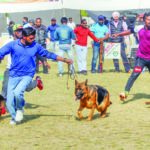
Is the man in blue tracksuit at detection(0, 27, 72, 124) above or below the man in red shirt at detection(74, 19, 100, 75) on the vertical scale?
above

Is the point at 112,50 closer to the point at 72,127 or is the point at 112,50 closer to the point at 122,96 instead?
the point at 122,96

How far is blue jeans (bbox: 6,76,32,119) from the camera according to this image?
31.7 ft

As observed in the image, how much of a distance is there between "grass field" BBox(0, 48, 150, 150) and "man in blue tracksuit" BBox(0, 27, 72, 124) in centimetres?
39

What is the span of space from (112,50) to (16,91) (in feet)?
32.4

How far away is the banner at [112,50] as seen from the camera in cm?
1891

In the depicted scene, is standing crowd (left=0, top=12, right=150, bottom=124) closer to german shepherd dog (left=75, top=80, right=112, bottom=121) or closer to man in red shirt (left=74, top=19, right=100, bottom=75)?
man in red shirt (left=74, top=19, right=100, bottom=75)

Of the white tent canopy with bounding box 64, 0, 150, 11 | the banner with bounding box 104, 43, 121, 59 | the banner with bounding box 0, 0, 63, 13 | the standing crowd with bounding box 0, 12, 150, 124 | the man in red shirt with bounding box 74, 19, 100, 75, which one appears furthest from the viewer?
the banner with bounding box 0, 0, 63, 13

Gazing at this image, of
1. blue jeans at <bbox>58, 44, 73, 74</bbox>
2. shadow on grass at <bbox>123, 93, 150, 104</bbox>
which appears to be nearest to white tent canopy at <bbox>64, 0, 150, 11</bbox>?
blue jeans at <bbox>58, 44, 73, 74</bbox>

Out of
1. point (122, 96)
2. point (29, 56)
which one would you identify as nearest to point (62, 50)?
point (122, 96)

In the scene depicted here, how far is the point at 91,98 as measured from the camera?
390 inches

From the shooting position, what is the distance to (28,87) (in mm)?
10211

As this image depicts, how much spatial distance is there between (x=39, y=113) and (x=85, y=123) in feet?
5.10

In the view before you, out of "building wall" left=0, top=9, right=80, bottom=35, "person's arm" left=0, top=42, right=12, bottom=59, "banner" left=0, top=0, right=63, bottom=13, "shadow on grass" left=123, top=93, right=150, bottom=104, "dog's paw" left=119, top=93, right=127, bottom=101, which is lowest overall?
"building wall" left=0, top=9, right=80, bottom=35

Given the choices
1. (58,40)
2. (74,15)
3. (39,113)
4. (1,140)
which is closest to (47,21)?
(74,15)
